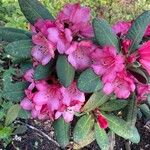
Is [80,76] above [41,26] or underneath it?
underneath

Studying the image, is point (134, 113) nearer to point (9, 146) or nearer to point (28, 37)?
point (28, 37)

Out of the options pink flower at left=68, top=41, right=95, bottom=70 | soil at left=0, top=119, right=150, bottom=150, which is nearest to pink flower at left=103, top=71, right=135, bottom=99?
pink flower at left=68, top=41, right=95, bottom=70

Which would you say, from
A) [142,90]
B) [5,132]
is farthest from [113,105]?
[5,132]

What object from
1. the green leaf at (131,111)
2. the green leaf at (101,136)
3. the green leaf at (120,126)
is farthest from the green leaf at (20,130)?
the green leaf at (131,111)

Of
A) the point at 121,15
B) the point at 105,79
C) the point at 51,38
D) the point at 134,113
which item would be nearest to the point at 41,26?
the point at 51,38

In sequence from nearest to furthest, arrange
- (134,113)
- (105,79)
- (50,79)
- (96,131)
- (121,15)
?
1. (105,79)
2. (50,79)
3. (134,113)
4. (96,131)
5. (121,15)

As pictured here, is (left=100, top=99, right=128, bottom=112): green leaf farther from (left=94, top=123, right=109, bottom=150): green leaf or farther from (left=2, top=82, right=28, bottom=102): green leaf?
(left=2, top=82, right=28, bottom=102): green leaf
